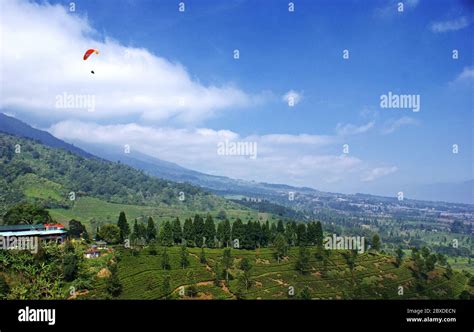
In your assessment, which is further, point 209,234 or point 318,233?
point 318,233

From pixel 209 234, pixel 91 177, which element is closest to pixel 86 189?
pixel 91 177

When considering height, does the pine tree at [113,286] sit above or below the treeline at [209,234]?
below

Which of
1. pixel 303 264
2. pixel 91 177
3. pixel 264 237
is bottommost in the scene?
pixel 303 264

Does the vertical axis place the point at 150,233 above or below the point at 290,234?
above

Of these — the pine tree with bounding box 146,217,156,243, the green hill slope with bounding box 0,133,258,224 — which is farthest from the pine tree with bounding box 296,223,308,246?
the green hill slope with bounding box 0,133,258,224

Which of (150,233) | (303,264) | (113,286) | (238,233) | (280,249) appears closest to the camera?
(113,286)

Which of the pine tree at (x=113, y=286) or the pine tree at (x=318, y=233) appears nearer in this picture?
the pine tree at (x=113, y=286)

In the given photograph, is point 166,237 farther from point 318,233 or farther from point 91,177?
point 91,177

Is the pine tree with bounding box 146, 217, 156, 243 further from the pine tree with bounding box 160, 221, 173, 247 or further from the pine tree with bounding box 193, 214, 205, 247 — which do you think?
the pine tree with bounding box 193, 214, 205, 247

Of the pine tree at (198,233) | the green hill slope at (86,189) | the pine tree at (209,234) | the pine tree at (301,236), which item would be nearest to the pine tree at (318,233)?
the pine tree at (301,236)

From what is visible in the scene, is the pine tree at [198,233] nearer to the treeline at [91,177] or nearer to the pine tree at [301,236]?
the pine tree at [301,236]

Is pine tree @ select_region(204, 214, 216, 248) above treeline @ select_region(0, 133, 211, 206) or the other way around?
the other way around

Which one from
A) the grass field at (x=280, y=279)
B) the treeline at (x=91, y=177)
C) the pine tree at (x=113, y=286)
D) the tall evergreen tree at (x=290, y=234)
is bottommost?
the grass field at (x=280, y=279)
